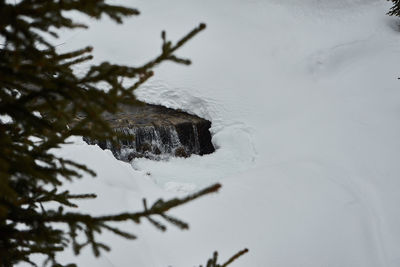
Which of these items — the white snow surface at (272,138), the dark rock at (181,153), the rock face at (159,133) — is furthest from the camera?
the dark rock at (181,153)

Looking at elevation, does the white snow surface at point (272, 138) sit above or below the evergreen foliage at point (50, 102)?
above

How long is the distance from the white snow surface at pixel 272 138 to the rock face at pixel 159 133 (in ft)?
1.39

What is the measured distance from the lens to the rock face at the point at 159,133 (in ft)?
35.9

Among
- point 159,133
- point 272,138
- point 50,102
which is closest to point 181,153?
point 159,133

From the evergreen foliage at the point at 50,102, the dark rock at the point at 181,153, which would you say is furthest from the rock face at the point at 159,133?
the evergreen foliage at the point at 50,102

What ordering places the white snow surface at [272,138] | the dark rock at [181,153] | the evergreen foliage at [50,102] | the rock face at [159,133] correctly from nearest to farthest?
the evergreen foliage at [50,102] < the white snow surface at [272,138] < the rock face at [159,133] < the dark rock at [181,153]

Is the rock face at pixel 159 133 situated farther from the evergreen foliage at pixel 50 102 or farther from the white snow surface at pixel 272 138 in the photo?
the evergreen foliage at pixel 50 102

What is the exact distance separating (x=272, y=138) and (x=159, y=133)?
3.53 metres

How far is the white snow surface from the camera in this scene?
19.0 feet

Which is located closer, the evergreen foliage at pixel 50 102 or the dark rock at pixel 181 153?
the evergreen foliage at pixel 50 102

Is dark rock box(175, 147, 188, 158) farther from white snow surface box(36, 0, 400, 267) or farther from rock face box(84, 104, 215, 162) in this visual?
white snow surface box(36, 0, 400, 267)

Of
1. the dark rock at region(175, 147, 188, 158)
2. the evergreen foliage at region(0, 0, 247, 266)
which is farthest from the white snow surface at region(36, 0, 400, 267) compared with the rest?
the evergreen foliage at region(0, 0, 247, 266)

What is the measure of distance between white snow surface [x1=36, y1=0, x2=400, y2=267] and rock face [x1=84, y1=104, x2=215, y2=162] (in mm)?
423

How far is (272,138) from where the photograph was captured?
1100cm
